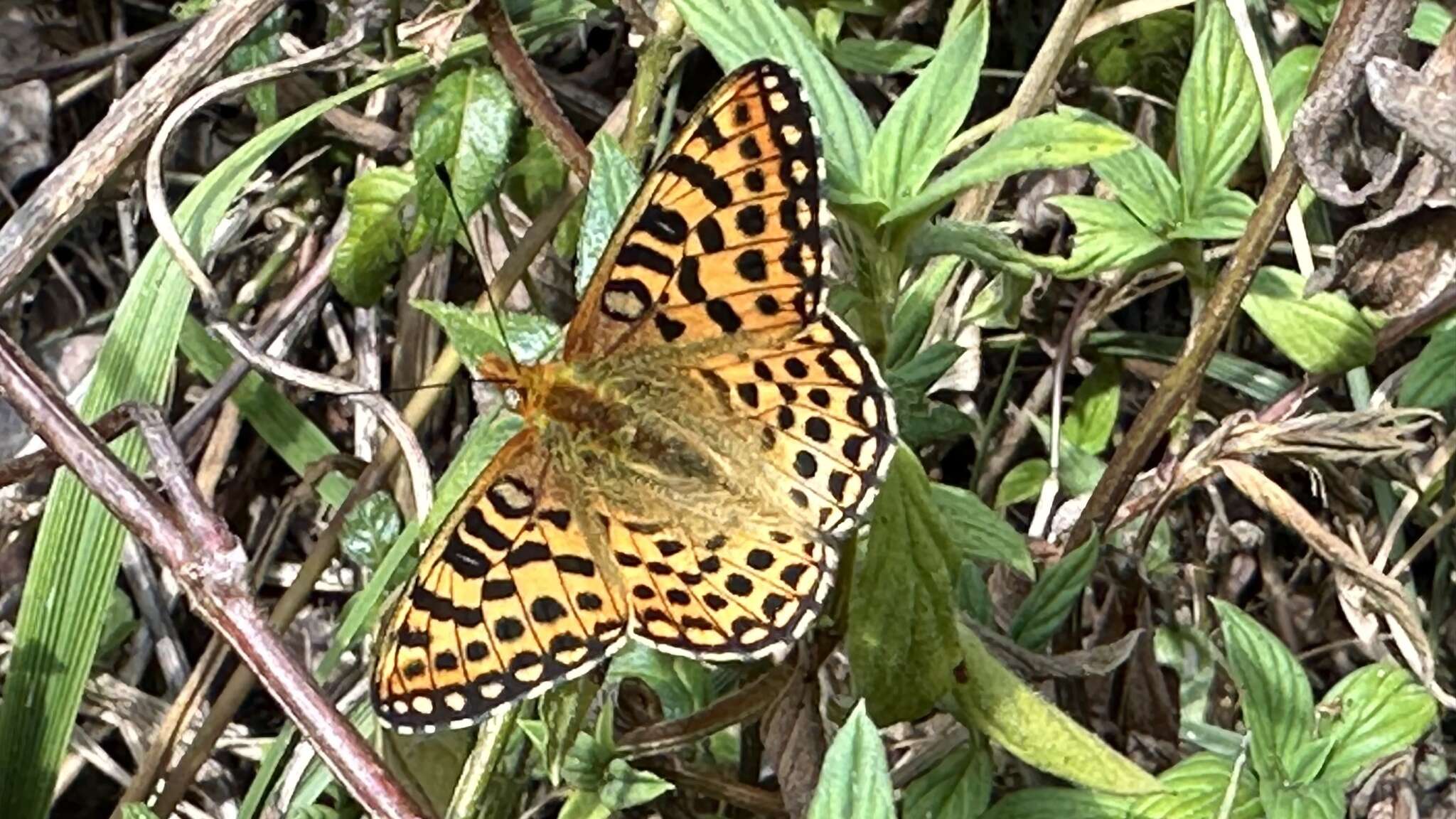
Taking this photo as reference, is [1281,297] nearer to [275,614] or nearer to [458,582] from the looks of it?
[458,582]

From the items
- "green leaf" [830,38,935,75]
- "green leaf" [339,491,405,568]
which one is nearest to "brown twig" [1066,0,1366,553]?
"green leaf" [830,38,935,75]

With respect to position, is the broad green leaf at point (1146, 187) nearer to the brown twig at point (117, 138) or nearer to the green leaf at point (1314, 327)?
the green leaf at point (1314, 327)

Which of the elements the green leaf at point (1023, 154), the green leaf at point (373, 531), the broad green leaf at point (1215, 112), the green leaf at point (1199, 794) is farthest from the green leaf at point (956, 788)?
the green leaf at point (373, 531)

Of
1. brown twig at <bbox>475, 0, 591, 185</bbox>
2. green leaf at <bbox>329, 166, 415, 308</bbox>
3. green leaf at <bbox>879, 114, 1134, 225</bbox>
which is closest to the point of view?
green leaf at <bbox>879, 114, 1134, 225</bbox>

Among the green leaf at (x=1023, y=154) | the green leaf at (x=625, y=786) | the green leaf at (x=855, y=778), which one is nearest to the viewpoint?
the green leaf at (x=855, y=778)

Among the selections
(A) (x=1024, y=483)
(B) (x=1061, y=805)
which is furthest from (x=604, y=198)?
(A) (x=1024, y=483)

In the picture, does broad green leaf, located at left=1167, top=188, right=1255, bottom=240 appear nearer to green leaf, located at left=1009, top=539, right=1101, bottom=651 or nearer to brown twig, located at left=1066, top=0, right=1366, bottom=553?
brown twig, located at left=1066, top=0, right=1366, bottom=553
